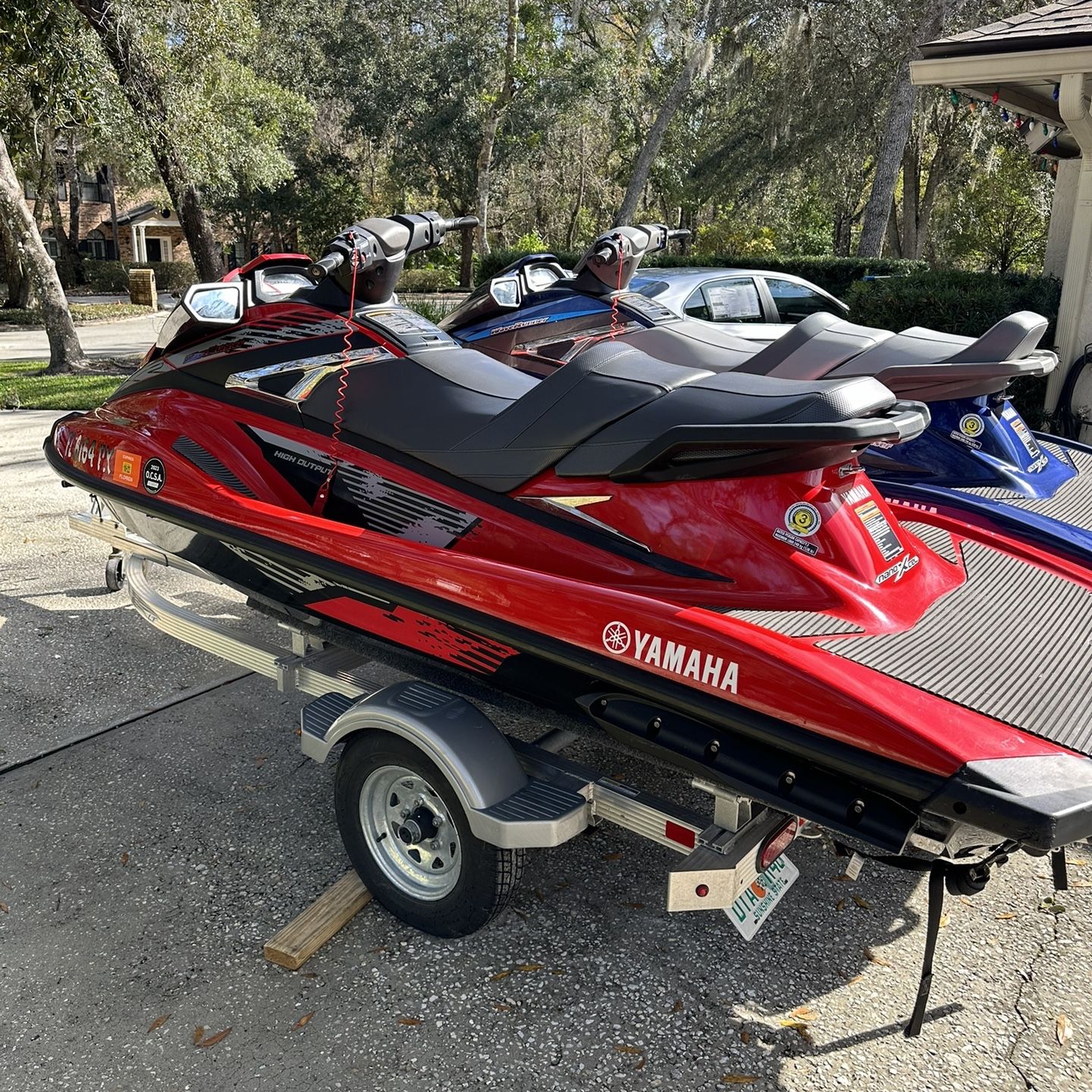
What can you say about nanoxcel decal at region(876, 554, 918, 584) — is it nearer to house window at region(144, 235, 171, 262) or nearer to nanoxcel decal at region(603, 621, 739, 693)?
nanoxcel decal at region(603, 621, 739, 693)

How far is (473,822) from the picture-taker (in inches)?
102

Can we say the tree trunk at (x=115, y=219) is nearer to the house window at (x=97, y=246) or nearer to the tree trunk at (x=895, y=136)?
the house window at (x=97, y=246)

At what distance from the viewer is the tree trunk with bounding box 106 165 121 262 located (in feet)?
141

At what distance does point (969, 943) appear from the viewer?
2910 mm

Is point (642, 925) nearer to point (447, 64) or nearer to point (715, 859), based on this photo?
point (715, 859)

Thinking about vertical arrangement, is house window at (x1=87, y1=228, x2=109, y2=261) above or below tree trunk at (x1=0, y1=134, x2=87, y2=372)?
below

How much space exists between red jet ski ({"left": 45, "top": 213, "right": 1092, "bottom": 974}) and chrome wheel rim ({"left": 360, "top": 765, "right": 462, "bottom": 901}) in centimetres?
39

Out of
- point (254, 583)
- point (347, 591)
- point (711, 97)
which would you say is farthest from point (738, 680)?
point (711, 97)

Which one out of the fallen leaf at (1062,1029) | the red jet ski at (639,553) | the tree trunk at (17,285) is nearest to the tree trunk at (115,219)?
the tree trunk at (17,285)

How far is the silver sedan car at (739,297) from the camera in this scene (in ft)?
27.9

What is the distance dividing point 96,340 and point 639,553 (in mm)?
22347

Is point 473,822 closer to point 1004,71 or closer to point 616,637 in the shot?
point 616,637

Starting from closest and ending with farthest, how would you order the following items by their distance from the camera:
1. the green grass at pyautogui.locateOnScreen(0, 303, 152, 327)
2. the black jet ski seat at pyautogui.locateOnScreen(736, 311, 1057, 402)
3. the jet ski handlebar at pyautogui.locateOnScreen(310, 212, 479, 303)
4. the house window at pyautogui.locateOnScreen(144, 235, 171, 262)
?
the jet ski handlebar at pyautogui.locateOnScreen(310, 212, 479, 303), the black jet ski seat at pyautogui.locateOnScreen(736, 311, 1057, 402), the green grass at pyautogui.locateOnScreen(0, 303, 152, 327), the house window at pyautogui.locateOnScreen(144, 235, 171, 262)

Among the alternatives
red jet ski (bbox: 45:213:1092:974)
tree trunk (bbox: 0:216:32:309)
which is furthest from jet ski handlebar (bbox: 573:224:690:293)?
tree trunk (bbox: 0:216:32:309)
